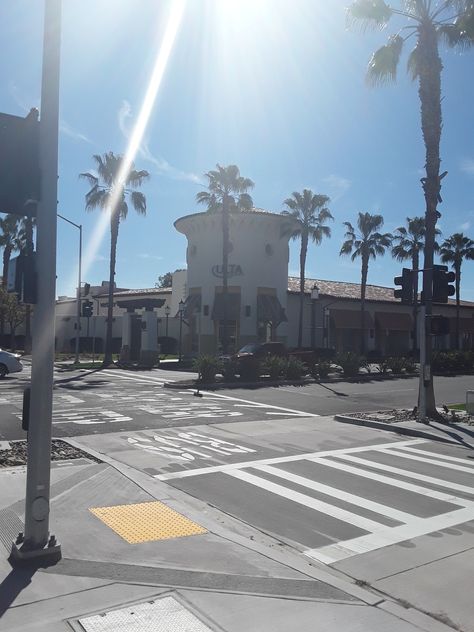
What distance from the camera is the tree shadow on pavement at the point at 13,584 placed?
14.0ft

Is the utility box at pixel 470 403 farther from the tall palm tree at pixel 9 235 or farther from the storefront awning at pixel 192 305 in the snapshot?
the tall palm tree at pixel 9 235

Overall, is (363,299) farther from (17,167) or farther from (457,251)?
(17,167)

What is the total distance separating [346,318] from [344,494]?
45090mm

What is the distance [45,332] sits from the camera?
16.8 ft

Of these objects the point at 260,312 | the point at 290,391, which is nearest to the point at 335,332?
the point at 260,312

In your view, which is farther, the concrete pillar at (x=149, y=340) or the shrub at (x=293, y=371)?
the concrete pillar at (x=149, y=340)

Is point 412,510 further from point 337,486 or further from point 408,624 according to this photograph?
point 408,624

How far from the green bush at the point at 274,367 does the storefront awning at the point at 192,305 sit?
773 inches

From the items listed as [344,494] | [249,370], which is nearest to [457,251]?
[249,370]

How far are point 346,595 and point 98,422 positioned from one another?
10140mm

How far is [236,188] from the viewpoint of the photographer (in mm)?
39812

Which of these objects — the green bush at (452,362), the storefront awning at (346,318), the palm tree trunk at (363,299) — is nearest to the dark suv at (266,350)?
the green bush at (452,362)

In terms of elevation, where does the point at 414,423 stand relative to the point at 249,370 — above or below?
below

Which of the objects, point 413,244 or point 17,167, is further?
point 413,244
